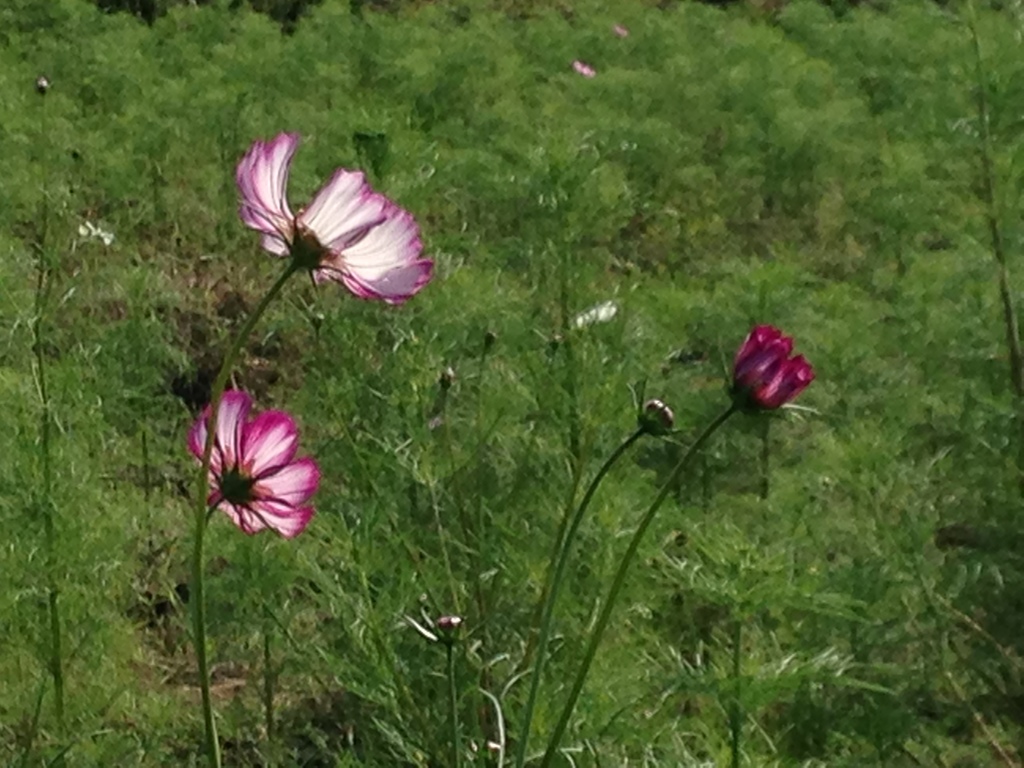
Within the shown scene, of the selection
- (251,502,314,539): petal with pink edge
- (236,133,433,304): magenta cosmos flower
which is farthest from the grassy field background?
(236,133,433,304): magenta cosmos flower

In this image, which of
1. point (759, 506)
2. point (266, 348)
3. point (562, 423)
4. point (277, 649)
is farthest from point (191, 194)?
point (562, 423)

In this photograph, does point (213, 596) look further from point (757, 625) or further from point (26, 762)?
point (757, 625)

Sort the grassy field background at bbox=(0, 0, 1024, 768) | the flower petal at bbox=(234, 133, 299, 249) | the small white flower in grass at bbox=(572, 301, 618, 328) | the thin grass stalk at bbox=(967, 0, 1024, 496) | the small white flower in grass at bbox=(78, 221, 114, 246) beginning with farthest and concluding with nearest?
the small white flower in grass at bbox=(78, 221, 114, 246), the thin grass stalk at bbox=(967, 0, 1024, 496), the small white flower in grass at bbox=(572, 301, 618, 328), the grassy field background at bbox=(0, 0, 1024, 768), the flower petal at bbox=(234, 133, 299, 249)

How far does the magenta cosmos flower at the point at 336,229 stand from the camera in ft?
2.77

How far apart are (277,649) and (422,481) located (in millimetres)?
664

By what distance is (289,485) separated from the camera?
0.92 m

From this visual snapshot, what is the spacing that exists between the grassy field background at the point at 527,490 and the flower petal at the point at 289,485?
0.22m

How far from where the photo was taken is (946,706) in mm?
2016

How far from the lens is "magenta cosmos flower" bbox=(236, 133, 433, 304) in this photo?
843 mm

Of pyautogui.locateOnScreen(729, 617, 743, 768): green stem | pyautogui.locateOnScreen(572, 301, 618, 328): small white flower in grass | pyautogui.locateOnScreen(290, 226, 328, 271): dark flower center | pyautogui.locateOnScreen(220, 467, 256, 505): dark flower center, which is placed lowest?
pyautogui.locateOnScreen(572, 301, 618, 328): small white flower in grass

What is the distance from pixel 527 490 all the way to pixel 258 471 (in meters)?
1.15

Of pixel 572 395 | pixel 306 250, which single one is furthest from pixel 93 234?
pixel 306 250

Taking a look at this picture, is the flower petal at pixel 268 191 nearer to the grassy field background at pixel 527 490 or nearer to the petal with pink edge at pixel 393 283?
the petal with pink edge at pixel 393 283

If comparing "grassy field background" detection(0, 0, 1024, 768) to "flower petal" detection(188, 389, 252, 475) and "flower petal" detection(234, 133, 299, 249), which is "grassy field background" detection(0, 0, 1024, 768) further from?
"flower petal" detection(234, 133, 299, 249)
